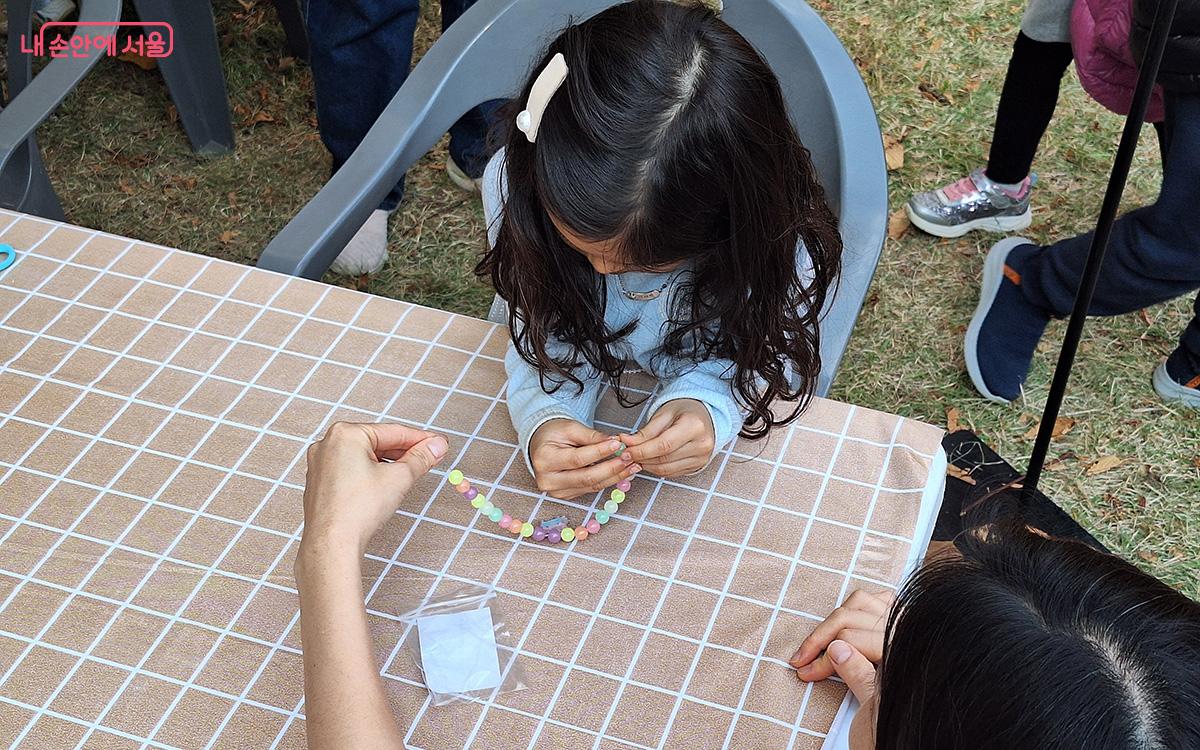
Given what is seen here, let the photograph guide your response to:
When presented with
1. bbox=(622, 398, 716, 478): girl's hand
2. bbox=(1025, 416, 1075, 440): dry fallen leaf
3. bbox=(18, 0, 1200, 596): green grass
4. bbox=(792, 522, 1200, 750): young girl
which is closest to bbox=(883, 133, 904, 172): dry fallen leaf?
bbox=(18, 0, 1200, 596): green grass

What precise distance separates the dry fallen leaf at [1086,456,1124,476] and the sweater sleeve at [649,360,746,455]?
4.10 ft

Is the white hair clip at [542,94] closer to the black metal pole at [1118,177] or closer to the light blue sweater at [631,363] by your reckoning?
the light blue sweater at [631,363]

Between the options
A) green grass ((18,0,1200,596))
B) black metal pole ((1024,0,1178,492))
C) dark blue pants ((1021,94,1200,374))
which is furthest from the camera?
green grass ((18,0,1200,596))

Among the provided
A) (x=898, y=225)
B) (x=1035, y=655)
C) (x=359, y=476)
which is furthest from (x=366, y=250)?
(x=1035, y=655)

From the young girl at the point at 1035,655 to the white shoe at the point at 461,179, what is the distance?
2.17m

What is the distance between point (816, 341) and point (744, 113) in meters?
0.30

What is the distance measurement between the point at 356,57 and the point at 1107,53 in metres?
1.45

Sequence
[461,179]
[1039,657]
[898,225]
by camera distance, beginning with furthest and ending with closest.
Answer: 1. [461,179]
2. [898,225]
3. [1039,657]

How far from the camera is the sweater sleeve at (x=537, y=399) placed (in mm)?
1150

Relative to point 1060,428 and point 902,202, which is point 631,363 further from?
point 902,202

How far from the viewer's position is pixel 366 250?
257cm

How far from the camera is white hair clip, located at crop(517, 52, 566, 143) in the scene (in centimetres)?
108

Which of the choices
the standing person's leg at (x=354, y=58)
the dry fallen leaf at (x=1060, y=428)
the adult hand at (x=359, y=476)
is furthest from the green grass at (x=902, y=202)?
the adult hand at (x=359, y=476)

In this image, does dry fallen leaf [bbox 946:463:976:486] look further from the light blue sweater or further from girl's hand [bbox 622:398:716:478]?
girl's hand [bbox 622:398:716:478]
